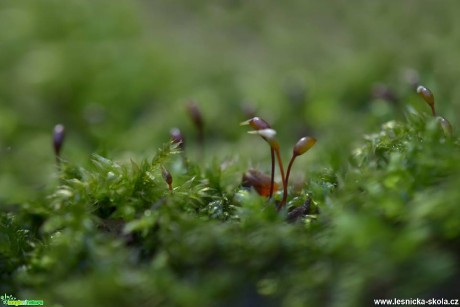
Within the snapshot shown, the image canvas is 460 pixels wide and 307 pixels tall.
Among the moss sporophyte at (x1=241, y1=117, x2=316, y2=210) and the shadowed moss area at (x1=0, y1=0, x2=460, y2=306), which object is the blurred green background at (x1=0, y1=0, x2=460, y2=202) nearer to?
the shadowed moss area at (x1=0, y1=0, x2=460, y2=306)

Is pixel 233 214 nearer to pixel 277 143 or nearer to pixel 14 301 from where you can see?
pixel 277 143

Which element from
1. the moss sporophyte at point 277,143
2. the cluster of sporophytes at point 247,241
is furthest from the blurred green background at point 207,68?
the cluster of sporophytes at point 247,241

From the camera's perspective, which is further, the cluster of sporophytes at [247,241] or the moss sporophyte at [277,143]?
the moss sporophyte at [277,143]

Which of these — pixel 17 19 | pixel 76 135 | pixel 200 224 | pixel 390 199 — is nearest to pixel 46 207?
pixel 200 224

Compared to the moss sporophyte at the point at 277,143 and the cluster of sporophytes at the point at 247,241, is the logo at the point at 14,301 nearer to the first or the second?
the cluster of sporophytes at the point at 247,241

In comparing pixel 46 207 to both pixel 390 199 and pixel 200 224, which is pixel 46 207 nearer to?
pixel 200 224

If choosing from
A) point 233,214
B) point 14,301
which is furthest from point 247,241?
point 14,301

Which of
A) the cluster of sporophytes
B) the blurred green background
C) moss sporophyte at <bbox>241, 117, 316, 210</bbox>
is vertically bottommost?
the cluster of sporophytes

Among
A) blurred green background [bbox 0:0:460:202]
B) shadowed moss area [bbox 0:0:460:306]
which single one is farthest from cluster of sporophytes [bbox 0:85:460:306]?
blurred green background [bbox 0:0:460:202]
